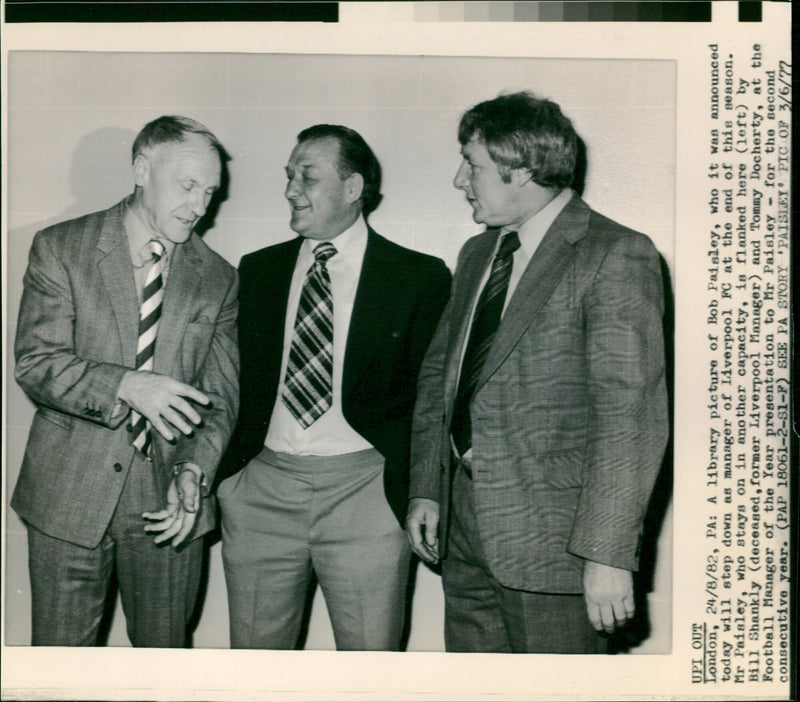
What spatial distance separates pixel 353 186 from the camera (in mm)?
1891

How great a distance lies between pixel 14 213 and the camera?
6.35 feet

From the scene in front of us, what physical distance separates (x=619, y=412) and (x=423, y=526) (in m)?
0.53

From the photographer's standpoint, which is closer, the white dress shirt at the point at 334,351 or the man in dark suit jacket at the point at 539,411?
the man in dark suit jacket at the point at 539,411

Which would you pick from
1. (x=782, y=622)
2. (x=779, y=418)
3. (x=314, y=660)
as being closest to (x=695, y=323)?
(x=779, y=418)

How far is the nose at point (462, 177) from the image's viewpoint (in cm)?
185

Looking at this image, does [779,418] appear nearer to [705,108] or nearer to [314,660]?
[705,108]

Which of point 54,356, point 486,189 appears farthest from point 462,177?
point 54,356

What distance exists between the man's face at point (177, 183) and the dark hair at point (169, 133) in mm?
12

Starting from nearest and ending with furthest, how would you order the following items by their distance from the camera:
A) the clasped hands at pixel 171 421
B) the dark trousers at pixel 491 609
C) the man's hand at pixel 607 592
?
the man's hand at pixel 607 592
the dark trousers at pixel 491 609
the clasped hands at pixel 171 421

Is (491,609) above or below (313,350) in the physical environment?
below

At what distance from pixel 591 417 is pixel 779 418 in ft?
1.91

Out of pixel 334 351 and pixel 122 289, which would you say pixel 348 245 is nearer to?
pixel 334 351

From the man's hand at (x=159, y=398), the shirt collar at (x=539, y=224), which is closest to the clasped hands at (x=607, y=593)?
the shirt collar at (x=539, y=224)

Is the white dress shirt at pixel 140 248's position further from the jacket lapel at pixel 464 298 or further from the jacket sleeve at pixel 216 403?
the jacket lapel at pixel 464 298
